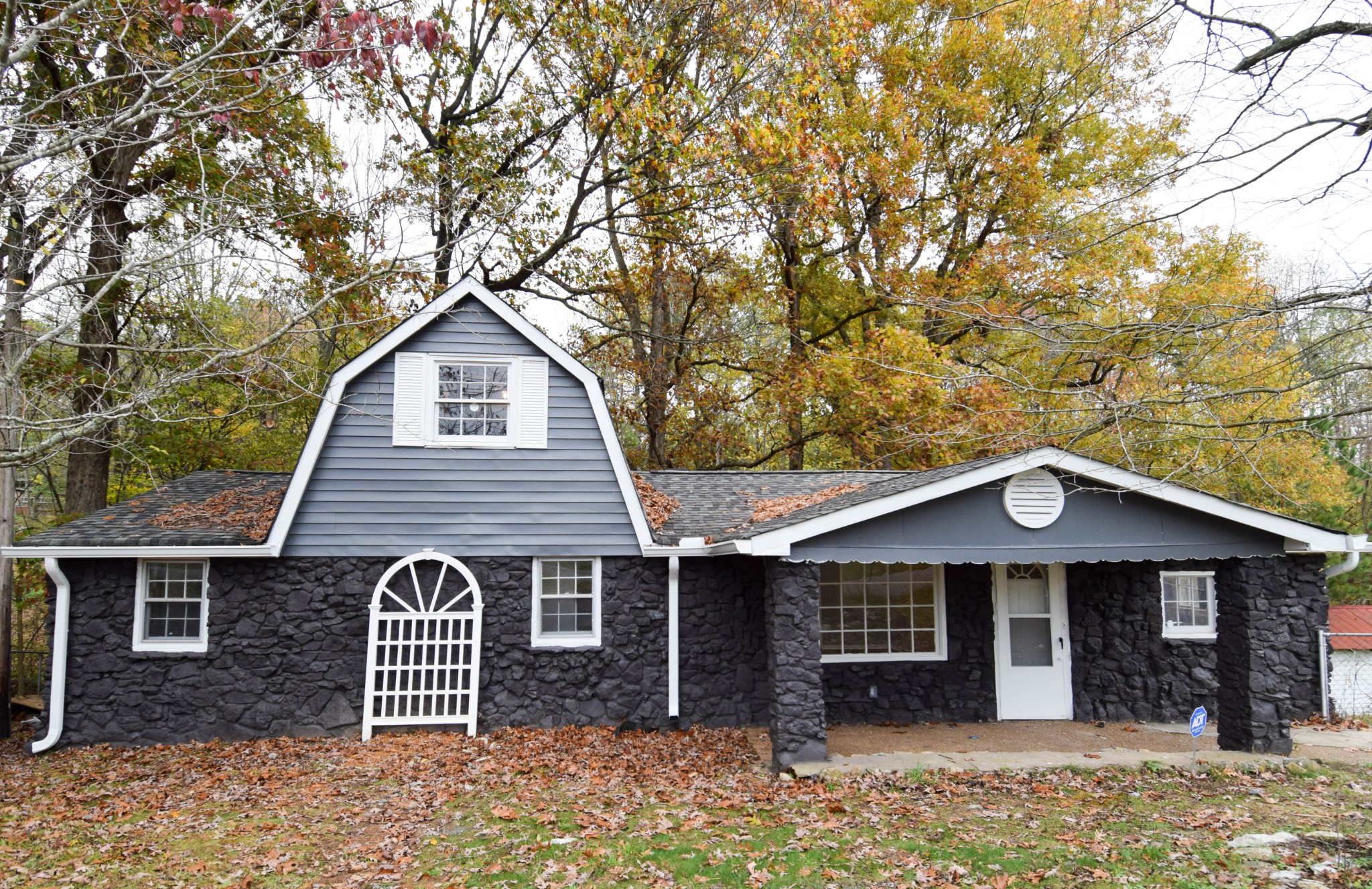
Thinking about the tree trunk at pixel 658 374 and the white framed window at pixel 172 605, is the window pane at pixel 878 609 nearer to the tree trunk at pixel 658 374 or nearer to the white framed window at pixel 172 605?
the white framed window at pixel 172 605

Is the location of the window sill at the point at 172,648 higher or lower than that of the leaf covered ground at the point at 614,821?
higher

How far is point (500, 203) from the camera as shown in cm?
1440

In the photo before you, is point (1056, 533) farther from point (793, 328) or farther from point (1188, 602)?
point (793, 328)

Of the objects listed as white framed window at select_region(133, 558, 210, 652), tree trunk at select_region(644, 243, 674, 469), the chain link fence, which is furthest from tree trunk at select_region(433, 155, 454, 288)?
the chain link fence

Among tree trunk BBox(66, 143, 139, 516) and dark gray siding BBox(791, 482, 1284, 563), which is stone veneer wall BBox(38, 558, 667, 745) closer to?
dark gray siding BBox(791, 482, 1284, 563)

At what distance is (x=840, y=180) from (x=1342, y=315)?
11.8 metres

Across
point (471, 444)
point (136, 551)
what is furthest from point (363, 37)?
point (136, 551)

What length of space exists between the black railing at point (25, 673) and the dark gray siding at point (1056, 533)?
12.8 metres

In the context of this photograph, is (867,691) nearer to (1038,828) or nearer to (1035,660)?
(1035,660)

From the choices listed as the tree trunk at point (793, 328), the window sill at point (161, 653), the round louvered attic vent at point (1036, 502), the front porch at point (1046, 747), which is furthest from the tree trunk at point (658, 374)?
the round louvered attic vent at point (1036, 502)

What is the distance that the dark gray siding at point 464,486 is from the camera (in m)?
9.48

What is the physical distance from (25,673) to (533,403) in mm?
10610

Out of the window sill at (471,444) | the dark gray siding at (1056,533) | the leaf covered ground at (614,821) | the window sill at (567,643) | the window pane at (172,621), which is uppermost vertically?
the window sill at (471,444)

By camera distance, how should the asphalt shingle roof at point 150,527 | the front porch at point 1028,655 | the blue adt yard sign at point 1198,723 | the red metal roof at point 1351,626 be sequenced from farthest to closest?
the red metal roof at point 1351,626
the front porch at point 1028,655
the asphalt shingle roof at point 150,527
the blue adt yard sign at point 1198,723
